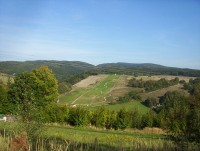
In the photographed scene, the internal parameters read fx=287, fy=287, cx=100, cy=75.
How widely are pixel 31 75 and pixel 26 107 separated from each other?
40.1m

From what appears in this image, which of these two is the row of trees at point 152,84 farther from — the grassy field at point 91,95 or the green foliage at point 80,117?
the green foliage at point 80,117

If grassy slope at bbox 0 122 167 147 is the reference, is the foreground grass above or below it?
above

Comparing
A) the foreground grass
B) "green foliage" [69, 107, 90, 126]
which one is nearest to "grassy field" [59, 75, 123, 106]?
"green foliage" [69, 107, 90, 126]

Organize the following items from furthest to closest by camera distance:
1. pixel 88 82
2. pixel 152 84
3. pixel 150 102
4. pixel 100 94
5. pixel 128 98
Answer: pixel 88 82 → pixel 152 84 → pixel 100 94 → pixel 128 98 → pixel 150 102

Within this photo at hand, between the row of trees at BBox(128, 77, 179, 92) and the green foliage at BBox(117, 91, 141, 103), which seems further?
the row of trees at BBox(128, 77, 179, 92)

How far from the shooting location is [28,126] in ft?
38.9

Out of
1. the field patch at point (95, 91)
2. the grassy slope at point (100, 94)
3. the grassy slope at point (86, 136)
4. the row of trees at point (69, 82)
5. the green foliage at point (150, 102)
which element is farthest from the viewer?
the row of trees at point (69, 82)

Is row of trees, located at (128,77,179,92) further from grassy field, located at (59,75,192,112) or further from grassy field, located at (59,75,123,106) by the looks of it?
grassy field, located at (59,75,123,106)

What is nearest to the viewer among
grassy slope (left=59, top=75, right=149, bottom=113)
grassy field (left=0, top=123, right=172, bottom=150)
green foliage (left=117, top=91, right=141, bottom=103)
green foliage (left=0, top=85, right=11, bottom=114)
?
grassy field (left=0, top=123, right=172, bottom=150)

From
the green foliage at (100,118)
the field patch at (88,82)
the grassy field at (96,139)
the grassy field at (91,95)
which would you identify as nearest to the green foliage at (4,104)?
the green foliage at (100,118)

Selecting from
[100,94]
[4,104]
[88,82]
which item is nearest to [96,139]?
[4,104]

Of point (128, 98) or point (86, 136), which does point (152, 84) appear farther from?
point (86, 136)

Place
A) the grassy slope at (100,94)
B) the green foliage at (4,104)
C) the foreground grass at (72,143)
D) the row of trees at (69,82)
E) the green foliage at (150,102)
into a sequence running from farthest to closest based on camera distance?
1. the row of trees at (69,82)
2. the grassy slope at (100,94)
3. the green foliage at (150,102)
4. the green foliage at (4,104)
5. the foreground grass at (72,143)

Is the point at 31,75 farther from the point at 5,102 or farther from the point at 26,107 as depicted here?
the point at 26,107
